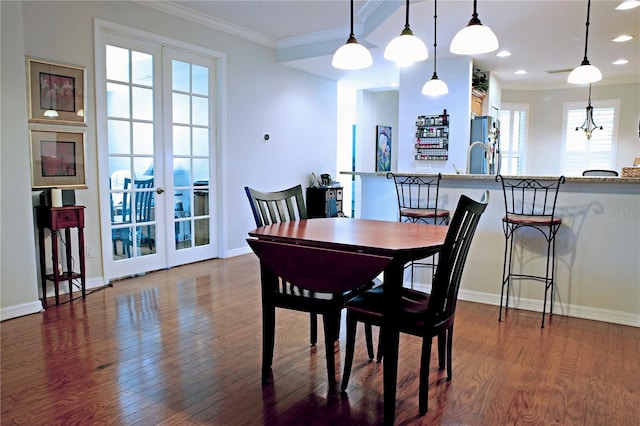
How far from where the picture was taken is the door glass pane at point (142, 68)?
4.21 metres

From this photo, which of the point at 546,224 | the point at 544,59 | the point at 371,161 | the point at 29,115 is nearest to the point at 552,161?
the point at 544,59

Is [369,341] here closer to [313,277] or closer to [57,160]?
[313,277]

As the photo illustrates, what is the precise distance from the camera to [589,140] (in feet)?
25.5

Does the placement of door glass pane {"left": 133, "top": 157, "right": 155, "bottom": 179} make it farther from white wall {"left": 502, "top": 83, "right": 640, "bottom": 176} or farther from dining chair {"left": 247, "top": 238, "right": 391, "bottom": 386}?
white wall {"left": 502, "top": 83, "right": 640, "bottom": 176}

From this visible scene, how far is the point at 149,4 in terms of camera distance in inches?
167

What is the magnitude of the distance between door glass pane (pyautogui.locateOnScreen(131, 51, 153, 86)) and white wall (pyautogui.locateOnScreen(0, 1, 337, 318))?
0.85ft

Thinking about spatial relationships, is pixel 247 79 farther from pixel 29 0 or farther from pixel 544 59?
pixel 544 59

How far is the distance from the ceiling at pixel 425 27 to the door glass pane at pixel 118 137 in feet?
3.95

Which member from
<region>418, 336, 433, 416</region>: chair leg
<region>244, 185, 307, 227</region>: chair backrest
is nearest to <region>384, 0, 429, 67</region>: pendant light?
<region>244, 185, 307, 227</region>: chair backrest

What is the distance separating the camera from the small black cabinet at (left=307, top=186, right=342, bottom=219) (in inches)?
254

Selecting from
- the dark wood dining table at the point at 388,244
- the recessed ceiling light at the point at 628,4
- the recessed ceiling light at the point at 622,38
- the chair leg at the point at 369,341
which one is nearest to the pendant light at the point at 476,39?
the dark wood dining table at the point at 388,244

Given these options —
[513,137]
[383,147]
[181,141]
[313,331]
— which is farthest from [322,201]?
[513,137]

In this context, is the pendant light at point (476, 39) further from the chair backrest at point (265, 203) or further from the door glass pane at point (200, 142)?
the door glass pane at point (200, 142)

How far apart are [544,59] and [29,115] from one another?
5.90m
